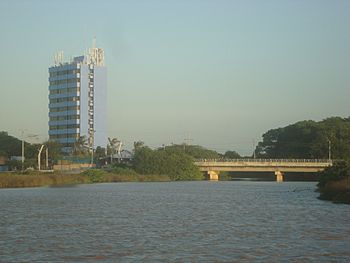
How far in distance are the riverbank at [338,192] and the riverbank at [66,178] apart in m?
51.8

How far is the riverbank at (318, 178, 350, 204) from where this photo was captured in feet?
203

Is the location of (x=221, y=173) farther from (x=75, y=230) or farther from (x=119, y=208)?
(x=75, y=230)

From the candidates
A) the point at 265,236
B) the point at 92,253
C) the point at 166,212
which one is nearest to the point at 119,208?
the point at 166,212

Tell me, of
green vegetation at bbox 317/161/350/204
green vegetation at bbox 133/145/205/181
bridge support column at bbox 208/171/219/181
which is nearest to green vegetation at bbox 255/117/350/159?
bridge support column at bbox 208/171/219/181

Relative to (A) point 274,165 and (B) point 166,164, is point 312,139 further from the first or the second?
(B) point 166,164

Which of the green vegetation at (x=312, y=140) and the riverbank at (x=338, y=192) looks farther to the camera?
the green vegetation at (x=312, y=140)

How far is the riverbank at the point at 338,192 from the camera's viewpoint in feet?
203

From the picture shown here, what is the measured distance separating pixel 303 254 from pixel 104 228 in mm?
14372

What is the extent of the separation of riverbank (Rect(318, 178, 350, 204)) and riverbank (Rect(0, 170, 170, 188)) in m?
51.8

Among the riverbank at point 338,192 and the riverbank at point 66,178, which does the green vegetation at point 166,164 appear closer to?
the riverbank at point 66,178

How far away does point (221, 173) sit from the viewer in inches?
7008

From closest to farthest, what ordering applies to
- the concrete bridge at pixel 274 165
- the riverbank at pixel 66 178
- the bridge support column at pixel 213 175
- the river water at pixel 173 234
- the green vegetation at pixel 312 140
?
1. the river water at pixel 173 234
2. the riverbank at pixel 66 178
3. the concrete bridge at pixel 274 165
4. the green vegetation at pixel 312 140
5. the bridge support column at pixel 213 175

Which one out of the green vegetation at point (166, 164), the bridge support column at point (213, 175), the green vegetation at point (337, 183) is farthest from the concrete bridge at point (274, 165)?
the green vegetation at point (337, 183)

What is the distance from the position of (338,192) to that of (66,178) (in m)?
61.6
